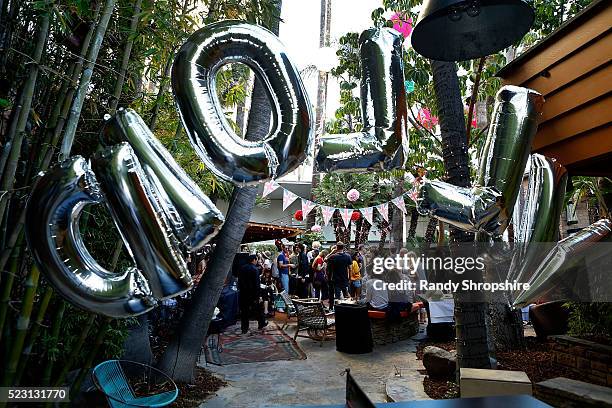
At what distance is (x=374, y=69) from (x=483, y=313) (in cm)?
308

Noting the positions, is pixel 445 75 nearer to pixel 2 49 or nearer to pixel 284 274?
pixel 2 49

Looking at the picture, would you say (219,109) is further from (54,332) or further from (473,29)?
(54,332)

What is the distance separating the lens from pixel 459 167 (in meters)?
3.59

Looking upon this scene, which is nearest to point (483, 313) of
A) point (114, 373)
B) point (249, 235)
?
point (114, 373)

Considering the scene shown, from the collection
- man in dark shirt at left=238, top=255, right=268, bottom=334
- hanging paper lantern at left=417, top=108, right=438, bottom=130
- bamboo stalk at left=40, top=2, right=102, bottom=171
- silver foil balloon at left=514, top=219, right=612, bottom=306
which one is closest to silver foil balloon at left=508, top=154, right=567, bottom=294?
silver foil balloon at left=514, top=219, right=612, bottom=306

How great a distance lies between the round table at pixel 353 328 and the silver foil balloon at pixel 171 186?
221 inches

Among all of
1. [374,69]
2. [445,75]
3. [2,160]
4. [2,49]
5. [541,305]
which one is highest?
[445,75]

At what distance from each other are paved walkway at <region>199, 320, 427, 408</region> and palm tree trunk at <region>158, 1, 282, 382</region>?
0.59 m

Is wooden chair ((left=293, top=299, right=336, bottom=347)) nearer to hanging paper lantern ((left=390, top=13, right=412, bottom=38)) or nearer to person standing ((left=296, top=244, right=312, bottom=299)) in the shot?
person standing ((left=296, top=244, right=312, bottom=299))

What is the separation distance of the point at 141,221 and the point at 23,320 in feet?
4.81

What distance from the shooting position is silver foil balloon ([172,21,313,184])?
108 centimetres

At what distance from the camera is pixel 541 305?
6.61m

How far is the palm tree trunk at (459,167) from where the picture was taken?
3.62m

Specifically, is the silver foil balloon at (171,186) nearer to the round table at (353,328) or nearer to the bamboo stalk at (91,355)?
the bamboo stalk at (91,355)
